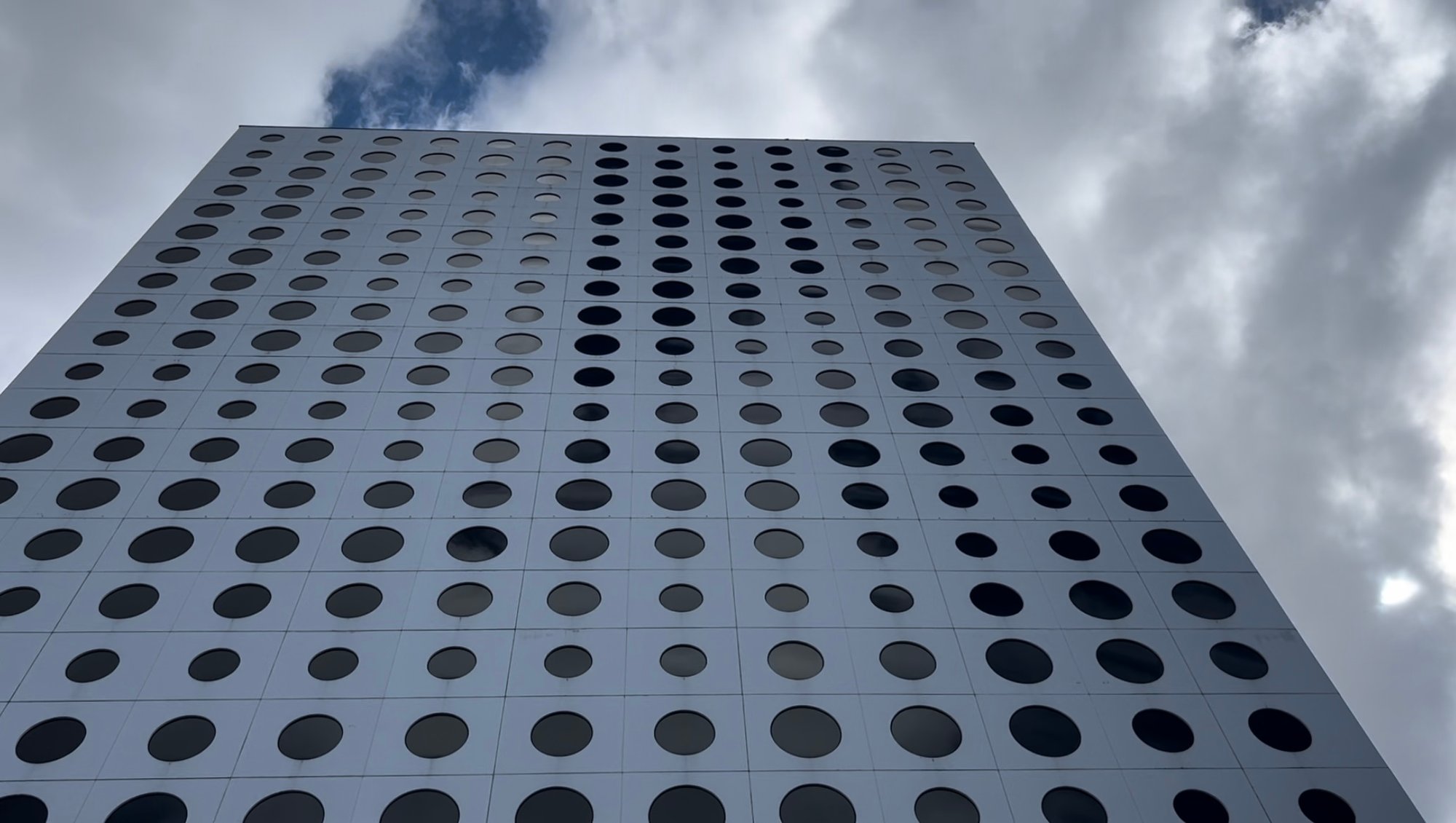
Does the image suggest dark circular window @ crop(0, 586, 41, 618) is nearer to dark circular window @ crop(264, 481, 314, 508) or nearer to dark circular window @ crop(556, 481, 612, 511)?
dark circular window @ crop(264, 481, 314, 508)

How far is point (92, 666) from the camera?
15.8m

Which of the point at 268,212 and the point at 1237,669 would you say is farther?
the point at 268,212

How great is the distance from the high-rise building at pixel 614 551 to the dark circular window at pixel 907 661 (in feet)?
0.16

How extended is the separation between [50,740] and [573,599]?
789cm

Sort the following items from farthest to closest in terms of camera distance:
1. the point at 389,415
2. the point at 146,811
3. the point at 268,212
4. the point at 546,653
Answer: the point at 268,212
the point at 389,415
the point at 546,653
the point at 146,811

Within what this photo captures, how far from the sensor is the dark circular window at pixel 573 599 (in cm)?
1717

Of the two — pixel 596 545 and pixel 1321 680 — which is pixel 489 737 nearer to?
pixel 596 545

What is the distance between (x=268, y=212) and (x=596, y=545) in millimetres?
16291

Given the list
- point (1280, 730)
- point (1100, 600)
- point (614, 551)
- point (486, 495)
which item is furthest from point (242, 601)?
point (1280, 730)

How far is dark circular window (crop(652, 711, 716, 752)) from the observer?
15.1 metres

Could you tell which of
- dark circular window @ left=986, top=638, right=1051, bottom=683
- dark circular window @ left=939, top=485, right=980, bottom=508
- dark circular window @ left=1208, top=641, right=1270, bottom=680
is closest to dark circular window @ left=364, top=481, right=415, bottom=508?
dark circular window @ left=939, top=485, right=980, bottom=508

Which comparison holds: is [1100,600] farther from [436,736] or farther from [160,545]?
[160,545]

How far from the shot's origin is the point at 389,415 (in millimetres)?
21109

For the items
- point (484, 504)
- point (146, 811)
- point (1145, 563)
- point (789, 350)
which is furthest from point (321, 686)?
point (1145, 563)
